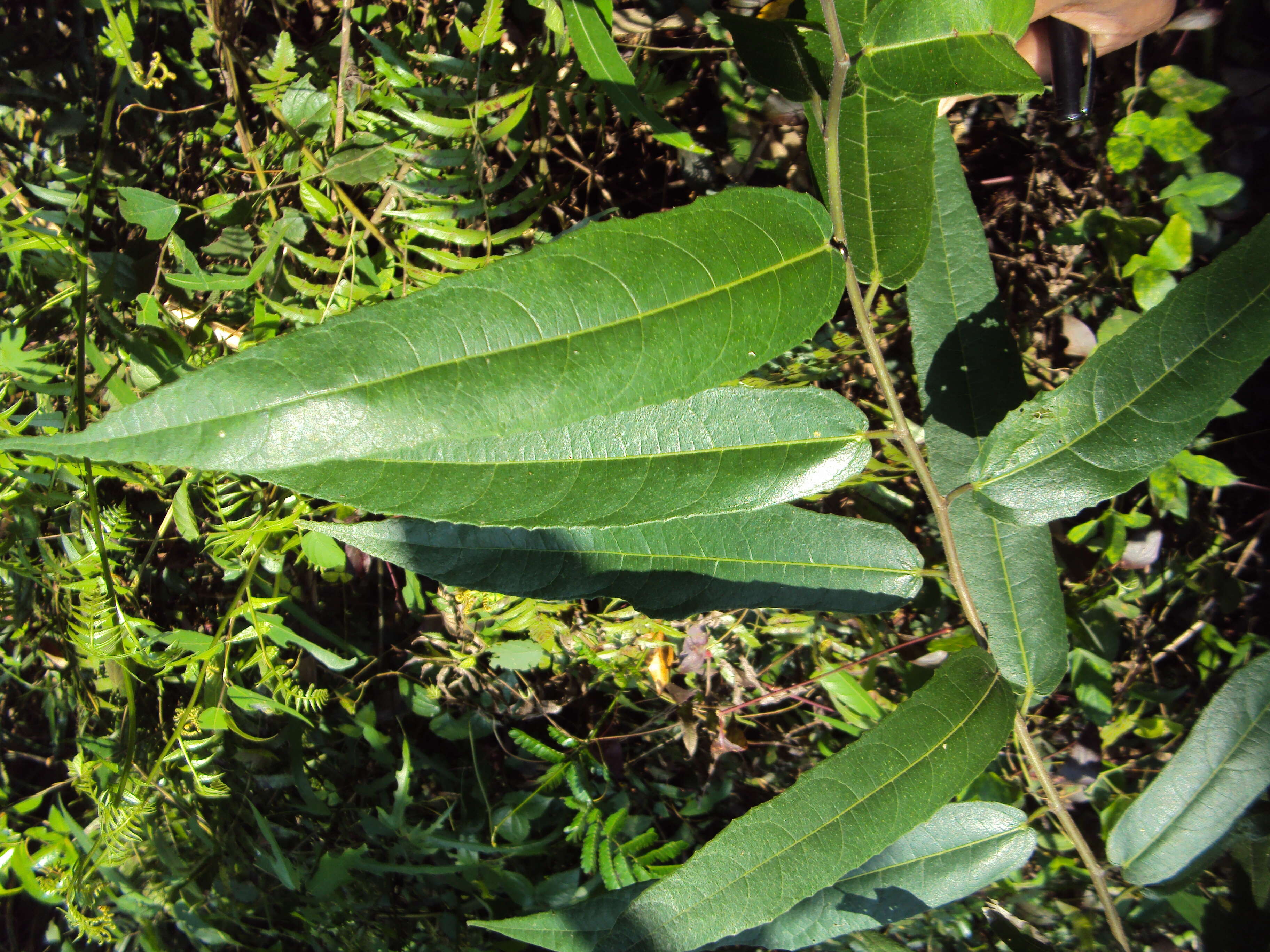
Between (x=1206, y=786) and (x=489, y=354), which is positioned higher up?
(x=489, y=354)

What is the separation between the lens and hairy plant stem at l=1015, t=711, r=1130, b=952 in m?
1.16

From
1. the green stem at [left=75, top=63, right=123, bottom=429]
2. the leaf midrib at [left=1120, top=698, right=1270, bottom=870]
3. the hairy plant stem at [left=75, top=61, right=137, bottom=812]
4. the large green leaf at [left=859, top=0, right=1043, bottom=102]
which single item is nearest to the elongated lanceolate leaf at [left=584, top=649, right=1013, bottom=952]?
the leaf midrib at [left=1120, top=698, right=1270, bottom=870]

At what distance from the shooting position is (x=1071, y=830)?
1.25m

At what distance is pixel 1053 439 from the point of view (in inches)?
39.4

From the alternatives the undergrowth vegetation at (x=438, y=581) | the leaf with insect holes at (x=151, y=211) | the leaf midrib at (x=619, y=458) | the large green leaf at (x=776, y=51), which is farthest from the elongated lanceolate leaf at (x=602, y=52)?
the leaf with insect holes at (x=151, y=211)

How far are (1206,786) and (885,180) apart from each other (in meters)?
1.17

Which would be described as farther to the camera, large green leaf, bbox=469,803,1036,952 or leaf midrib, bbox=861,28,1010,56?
large green leaf, bbox=469,803,1036,952

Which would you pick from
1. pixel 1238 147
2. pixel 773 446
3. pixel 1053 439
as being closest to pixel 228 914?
pixel 773 446

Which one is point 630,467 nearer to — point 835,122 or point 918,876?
point 835,122

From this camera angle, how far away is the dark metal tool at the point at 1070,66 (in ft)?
4.55

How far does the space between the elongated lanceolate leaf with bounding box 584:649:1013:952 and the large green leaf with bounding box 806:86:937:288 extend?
0.59 metres

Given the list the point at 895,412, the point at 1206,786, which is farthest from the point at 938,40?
the point at 1206,786

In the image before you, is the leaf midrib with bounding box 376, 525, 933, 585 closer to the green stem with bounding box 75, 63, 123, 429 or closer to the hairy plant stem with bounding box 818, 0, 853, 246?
the hairy plant stem with bounding box 818, 0, 853, 246

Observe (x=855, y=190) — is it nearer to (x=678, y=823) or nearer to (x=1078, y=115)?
(x=1078, y=115)
